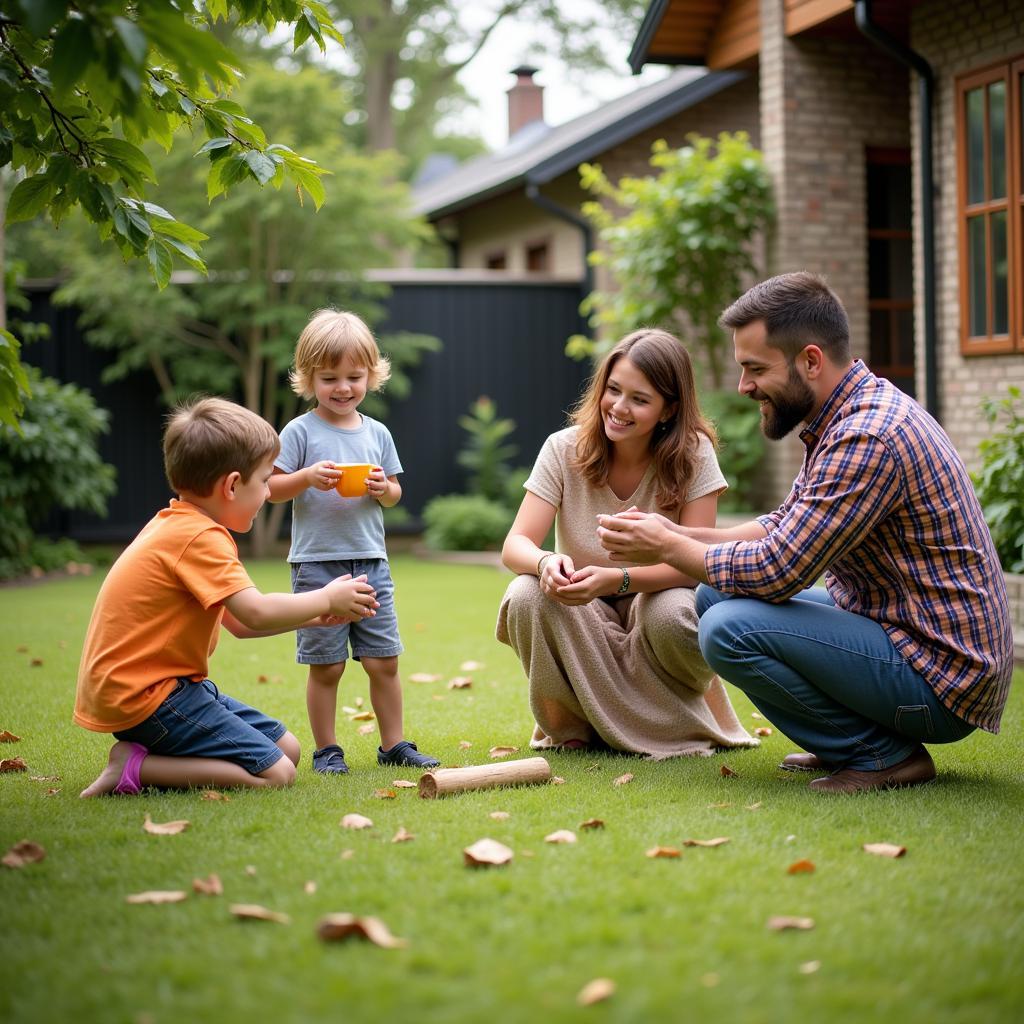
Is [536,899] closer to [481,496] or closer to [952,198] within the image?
[952,198]

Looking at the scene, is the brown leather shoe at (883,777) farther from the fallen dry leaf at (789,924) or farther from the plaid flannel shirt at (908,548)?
the fallen dry leaf at (789,924)

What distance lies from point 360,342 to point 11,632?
4309mm

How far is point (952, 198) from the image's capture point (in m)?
8.90

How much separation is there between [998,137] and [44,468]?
7.81 metres

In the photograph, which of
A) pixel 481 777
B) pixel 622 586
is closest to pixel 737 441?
pixel 622 586

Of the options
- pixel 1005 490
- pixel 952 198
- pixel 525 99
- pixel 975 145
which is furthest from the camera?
pixel 525 99

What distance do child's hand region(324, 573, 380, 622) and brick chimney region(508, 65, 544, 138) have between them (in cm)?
1871

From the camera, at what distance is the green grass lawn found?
7.04 feet

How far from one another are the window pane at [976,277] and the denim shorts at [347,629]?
5852 millimetres

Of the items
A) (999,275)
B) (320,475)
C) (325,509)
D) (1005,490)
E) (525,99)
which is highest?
(525,99)

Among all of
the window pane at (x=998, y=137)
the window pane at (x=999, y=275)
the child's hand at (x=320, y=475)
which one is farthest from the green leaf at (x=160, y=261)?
the window pane at (x=998, y=137)

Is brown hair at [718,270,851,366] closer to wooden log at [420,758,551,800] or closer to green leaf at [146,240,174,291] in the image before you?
wooden log at [420,758,551,800]

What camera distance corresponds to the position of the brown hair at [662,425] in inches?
165

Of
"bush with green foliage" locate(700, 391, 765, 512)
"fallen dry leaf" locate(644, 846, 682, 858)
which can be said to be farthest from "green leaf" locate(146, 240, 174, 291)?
"bush with green foliage" locate(700, 391, 765, 512)
